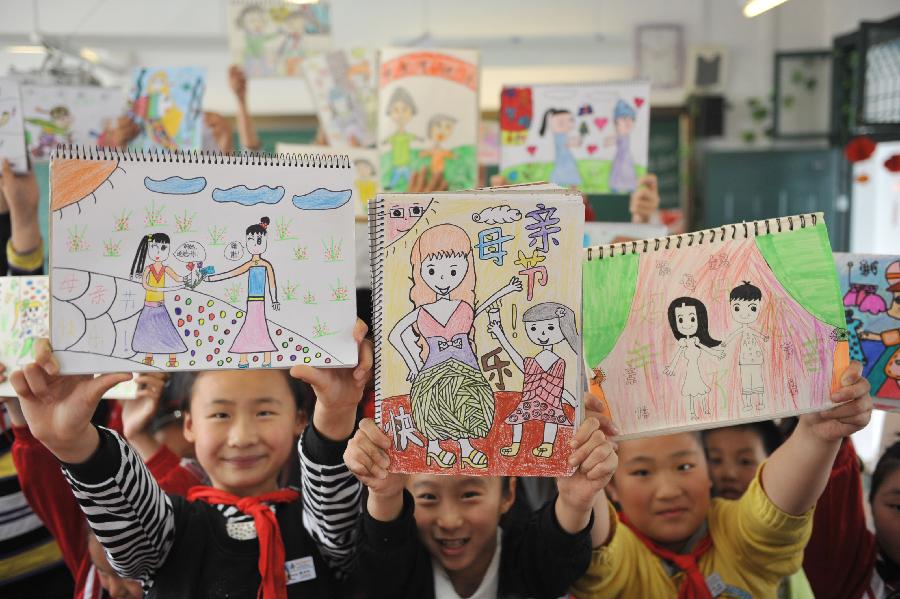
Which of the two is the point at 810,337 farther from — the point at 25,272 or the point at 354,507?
the point at 25,272

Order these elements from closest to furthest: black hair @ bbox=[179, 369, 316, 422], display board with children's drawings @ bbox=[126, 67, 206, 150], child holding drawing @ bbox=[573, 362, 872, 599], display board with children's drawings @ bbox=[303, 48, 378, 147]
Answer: child holding drawing @ bbox=[573, 362, 872, 599], black hair @ bbox=[179, 369, 316, 422], display board with children's drawings @ bbox=[126, 67, 206, 150], display board with children's drawings @ bbox=[303, 48, 378, 147]

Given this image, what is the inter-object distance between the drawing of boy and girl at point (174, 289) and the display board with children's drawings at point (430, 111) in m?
1.40

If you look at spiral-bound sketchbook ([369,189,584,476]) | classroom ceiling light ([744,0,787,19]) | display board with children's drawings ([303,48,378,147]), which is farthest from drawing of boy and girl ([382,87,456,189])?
spiral-bound sketchbook ([369,189,584,476])

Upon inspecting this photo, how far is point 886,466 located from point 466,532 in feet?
2.89

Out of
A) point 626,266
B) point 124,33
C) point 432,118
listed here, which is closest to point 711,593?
point 626,266

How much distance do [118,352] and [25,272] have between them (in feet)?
3.07

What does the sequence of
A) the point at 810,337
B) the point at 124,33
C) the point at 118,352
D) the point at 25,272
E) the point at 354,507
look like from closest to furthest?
the point at 118,352 < the point at 810,337 < the point at 354,507 < the point at 25,272 < the point at 124,33

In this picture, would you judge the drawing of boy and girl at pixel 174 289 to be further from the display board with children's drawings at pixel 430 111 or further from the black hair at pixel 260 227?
the display board with children's drawings at pixel 430 111

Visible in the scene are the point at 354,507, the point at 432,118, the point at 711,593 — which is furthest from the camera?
the point at 432,118

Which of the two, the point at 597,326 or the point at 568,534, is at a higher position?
the point at 597,326

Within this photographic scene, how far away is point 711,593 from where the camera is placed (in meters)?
1.48

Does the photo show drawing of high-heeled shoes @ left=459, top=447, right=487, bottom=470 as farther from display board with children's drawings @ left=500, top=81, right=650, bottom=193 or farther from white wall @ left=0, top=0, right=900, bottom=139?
white wall @ left=0, top=0, right=900, bottom=139

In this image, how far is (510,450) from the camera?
115 centimetres

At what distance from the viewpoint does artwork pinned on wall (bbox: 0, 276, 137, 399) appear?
1487 millimetres
